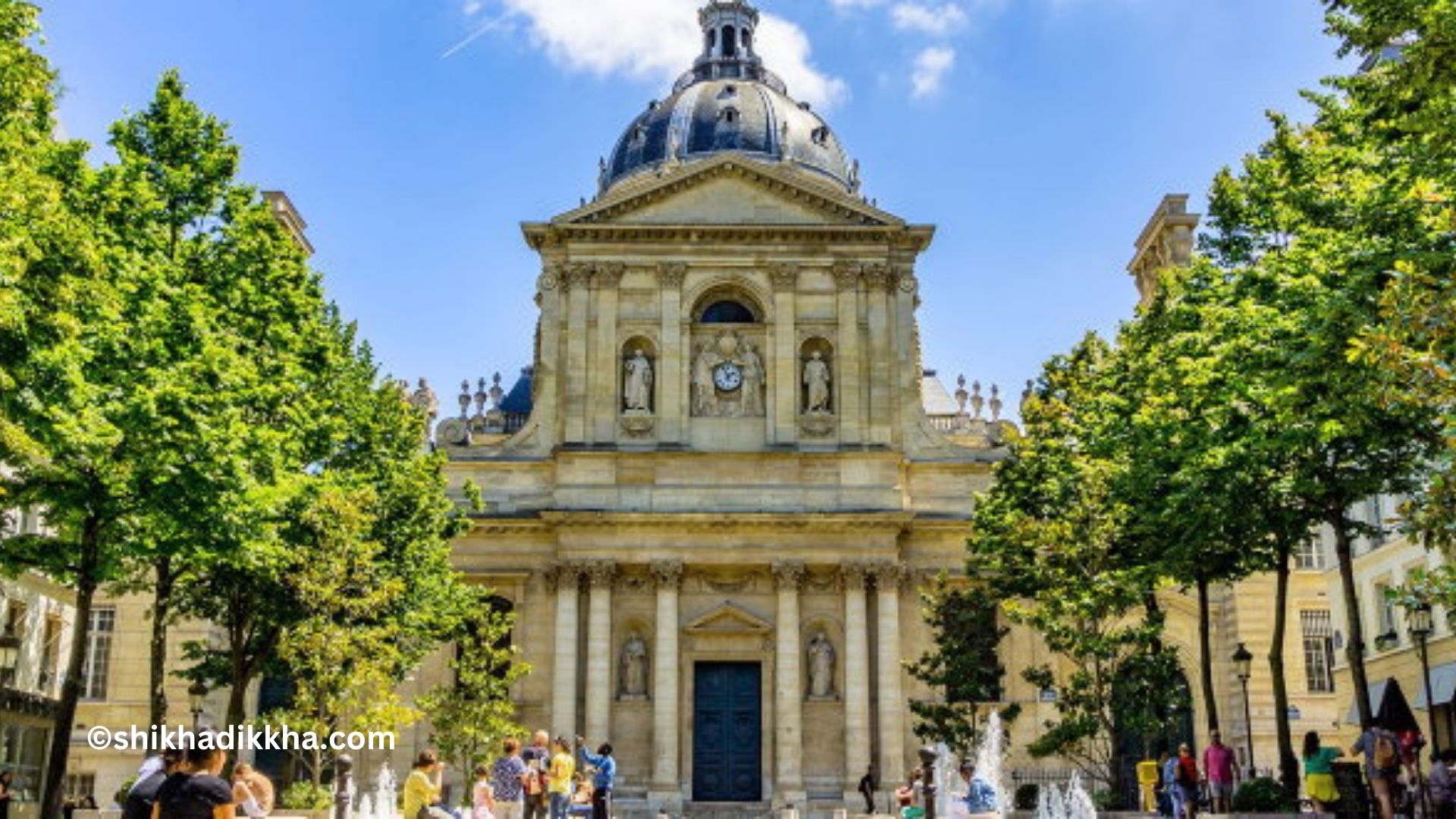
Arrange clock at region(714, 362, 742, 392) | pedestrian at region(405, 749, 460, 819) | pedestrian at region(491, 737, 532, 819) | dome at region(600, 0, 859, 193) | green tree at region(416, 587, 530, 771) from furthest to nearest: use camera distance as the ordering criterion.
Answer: dome at region(600, 0, 859, 193) → clock at region(714, 362, 742, 392) → green tree at region(416, 587, 530, 771) → pedestrian at region(491, 737, 532, 819) → pedestrian at region(405, 749, 460, 819)

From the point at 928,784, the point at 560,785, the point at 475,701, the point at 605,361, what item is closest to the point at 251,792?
the point at 560,785

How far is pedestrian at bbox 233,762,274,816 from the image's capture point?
1962 centimetres

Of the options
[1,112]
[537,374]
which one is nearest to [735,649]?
[537,374]

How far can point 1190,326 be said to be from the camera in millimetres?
29422

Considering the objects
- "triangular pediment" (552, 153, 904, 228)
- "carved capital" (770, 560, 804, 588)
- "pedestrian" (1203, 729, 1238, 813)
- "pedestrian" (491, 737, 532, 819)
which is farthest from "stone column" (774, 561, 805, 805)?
"pedestrian" (1203, 729, 1238, 813)

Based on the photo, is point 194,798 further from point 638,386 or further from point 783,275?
point 783,275

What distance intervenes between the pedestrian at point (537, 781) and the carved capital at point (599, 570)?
1809cm

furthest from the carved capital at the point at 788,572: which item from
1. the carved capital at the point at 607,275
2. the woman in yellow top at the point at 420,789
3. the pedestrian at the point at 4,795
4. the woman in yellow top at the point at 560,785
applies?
the woman in yellow top at the point at 420,789

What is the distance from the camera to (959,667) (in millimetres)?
39250

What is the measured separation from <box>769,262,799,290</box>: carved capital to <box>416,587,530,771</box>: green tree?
1488cm

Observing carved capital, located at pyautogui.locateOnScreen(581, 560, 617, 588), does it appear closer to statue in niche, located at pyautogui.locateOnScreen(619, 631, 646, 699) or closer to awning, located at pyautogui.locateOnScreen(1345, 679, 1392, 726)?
statue in niche, located at pyautogui.locateOnScreen(619, 631, 646, 699)

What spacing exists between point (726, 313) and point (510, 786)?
24589 mm

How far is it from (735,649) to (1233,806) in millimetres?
23513

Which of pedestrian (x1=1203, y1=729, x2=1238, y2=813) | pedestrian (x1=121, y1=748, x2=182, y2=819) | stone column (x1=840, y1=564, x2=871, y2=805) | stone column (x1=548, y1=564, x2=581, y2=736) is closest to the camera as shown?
pedestrian (x1=121, y1=748, x2=182, y2=819)
